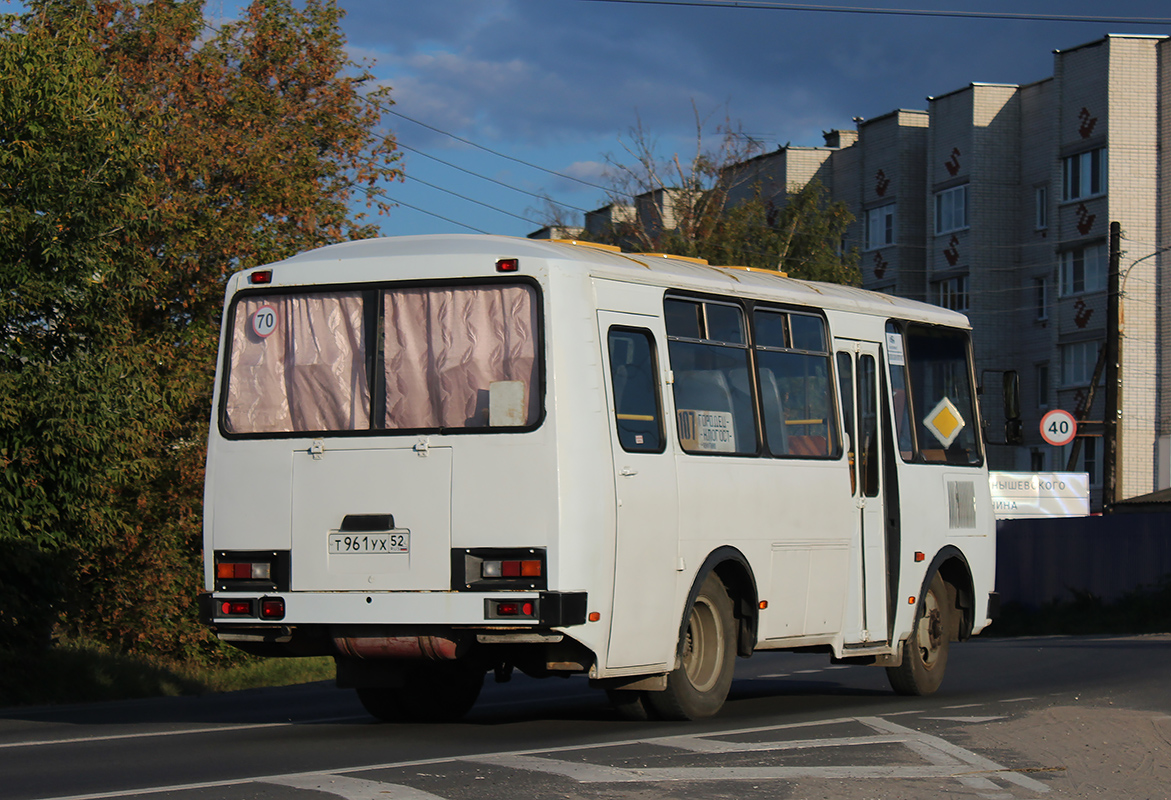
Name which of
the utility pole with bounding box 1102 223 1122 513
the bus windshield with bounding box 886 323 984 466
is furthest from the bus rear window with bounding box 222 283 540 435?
the utility pole with bounding box 1102 223 1122 513

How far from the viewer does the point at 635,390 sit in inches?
426

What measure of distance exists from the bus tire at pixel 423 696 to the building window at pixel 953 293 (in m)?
46.2

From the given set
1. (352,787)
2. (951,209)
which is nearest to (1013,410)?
(352,787)

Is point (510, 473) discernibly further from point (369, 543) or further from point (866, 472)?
point (866, 472)

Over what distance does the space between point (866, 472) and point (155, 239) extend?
12.8 metres

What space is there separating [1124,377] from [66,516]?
1520 inches

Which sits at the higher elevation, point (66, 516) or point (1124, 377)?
point (1124, 377)

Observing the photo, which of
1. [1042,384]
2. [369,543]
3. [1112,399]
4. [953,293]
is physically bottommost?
[369,543]

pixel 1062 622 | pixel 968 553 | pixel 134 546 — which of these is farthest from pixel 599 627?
pixel 1062 622

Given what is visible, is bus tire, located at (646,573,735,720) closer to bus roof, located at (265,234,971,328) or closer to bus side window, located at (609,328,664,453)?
bus side window, located at (609,328,664,453)

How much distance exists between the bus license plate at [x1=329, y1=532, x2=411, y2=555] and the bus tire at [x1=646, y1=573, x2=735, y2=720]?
2127 mm

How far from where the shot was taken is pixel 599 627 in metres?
10.2

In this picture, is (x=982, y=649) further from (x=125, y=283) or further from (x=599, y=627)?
(x=599, y=627)

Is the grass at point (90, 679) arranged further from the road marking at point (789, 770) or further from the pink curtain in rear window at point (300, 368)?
the road marking at point (789, 770)
